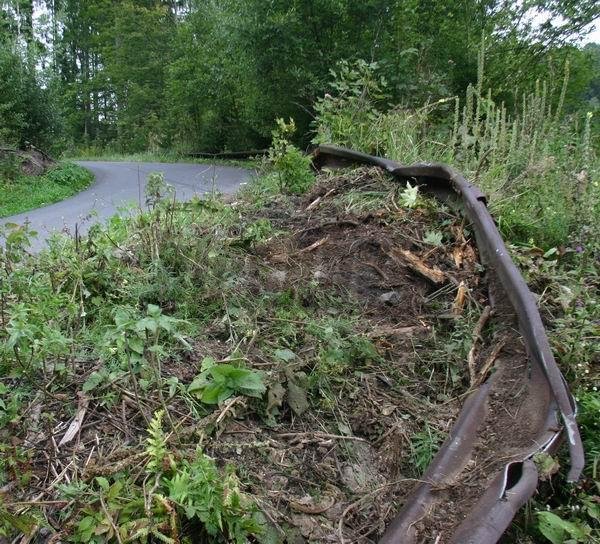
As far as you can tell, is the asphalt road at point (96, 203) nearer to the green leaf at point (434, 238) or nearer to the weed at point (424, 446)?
the green leaf at point (434, 238)

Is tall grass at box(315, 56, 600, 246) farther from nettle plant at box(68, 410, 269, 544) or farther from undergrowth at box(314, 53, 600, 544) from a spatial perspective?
nettle plant at box(68, 410, 269, 544)

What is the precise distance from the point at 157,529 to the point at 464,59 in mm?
14997

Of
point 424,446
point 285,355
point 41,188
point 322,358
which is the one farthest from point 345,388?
point 41,188

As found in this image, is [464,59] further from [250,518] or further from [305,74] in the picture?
[250,518]

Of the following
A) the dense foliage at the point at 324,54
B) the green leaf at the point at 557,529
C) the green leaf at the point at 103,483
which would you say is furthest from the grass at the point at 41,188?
the green leaf at the point at 557,529

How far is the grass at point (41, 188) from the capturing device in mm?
7578

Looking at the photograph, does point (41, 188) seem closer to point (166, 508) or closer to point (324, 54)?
point (324, 54)

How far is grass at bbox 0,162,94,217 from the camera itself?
7578 mm

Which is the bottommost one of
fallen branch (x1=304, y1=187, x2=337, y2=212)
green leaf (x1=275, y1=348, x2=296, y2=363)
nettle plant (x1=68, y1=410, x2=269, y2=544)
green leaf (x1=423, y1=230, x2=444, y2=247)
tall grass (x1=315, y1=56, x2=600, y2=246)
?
nettle plant (x1=68, y1=410, x2=269, y2=544)

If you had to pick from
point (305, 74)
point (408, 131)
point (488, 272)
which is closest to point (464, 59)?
point (305, 74)

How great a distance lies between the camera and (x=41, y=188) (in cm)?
908

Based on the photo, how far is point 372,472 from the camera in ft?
6.24

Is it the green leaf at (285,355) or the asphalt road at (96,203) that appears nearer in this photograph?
the green leaf at (285,355)

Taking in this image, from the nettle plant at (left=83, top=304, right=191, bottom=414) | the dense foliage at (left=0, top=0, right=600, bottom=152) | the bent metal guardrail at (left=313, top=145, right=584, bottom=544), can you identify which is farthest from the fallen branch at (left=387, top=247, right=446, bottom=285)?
the dense foliage at (left=0, top=0, right=600, bottom=152)
